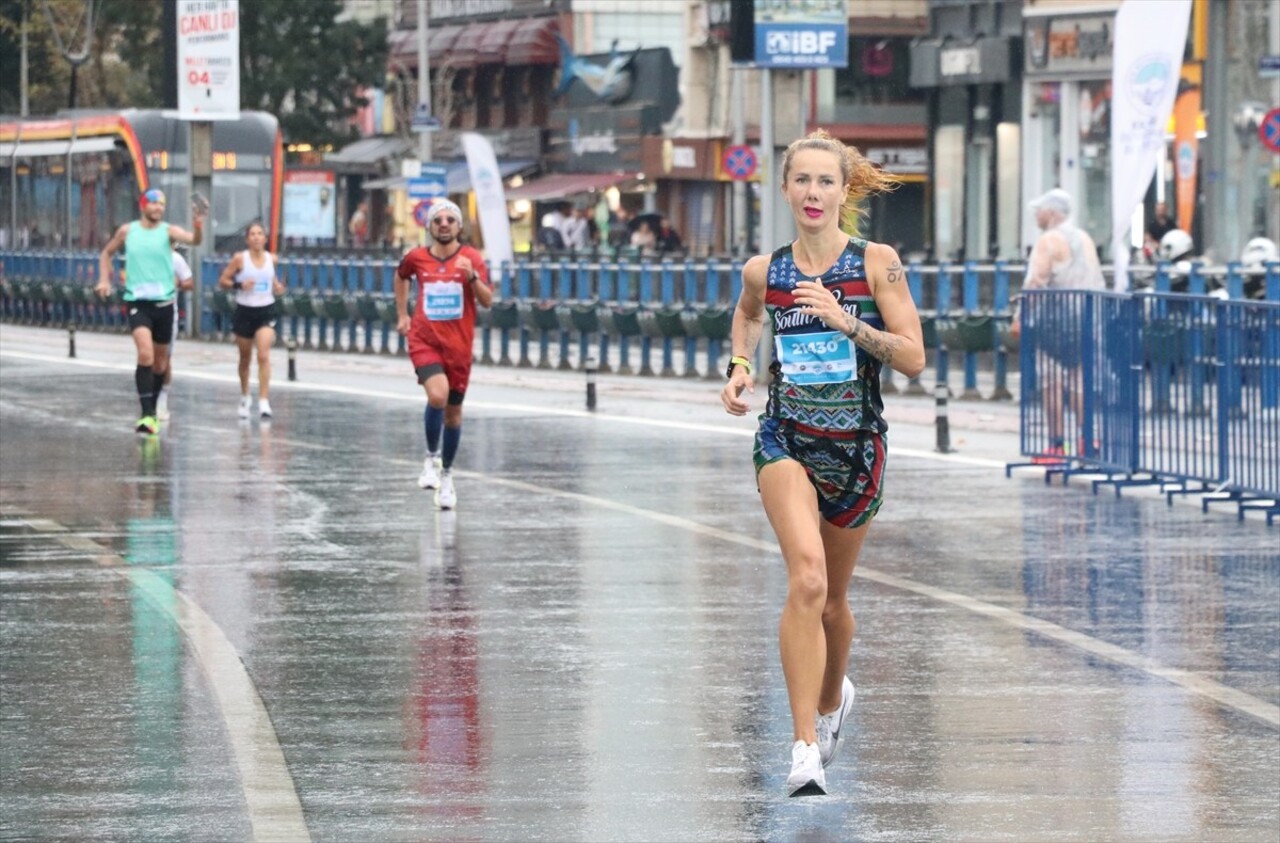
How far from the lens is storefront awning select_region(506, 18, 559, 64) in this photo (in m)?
73.3

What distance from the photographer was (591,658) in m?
10.5

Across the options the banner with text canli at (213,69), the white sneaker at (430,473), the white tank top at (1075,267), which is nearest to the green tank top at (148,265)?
the white sneaker at (430,473)

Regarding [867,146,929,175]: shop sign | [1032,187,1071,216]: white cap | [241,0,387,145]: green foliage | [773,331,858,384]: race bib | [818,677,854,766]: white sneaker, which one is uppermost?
[241,0,387,145]: green foliage

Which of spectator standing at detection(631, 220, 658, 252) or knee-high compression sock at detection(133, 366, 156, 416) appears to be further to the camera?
spectator standing at detection(631, 220, 658, 252)

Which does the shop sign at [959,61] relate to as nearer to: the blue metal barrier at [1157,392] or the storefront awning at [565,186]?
the storefront awning at [565,186]

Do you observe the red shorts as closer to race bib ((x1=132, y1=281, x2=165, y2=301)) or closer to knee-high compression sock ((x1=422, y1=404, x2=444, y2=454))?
knee-high compression sock ((x1=422, y1=404, x2=444, y2=454))

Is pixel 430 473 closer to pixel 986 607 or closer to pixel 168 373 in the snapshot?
pixel 986 607

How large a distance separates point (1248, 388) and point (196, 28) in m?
28.9

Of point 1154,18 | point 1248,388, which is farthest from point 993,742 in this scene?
point 1154,18

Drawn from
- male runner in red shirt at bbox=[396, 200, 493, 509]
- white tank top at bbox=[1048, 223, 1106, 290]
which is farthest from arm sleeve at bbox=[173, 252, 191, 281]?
white tank top at bbox=[1048, 223, 1106, 290]

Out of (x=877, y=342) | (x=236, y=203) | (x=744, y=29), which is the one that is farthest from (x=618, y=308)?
(x=877, y=342)

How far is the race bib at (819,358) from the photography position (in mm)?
8078

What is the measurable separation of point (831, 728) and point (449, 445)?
8670 millimetres

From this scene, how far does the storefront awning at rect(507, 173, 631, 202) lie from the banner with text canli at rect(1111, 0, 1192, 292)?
4731cm
